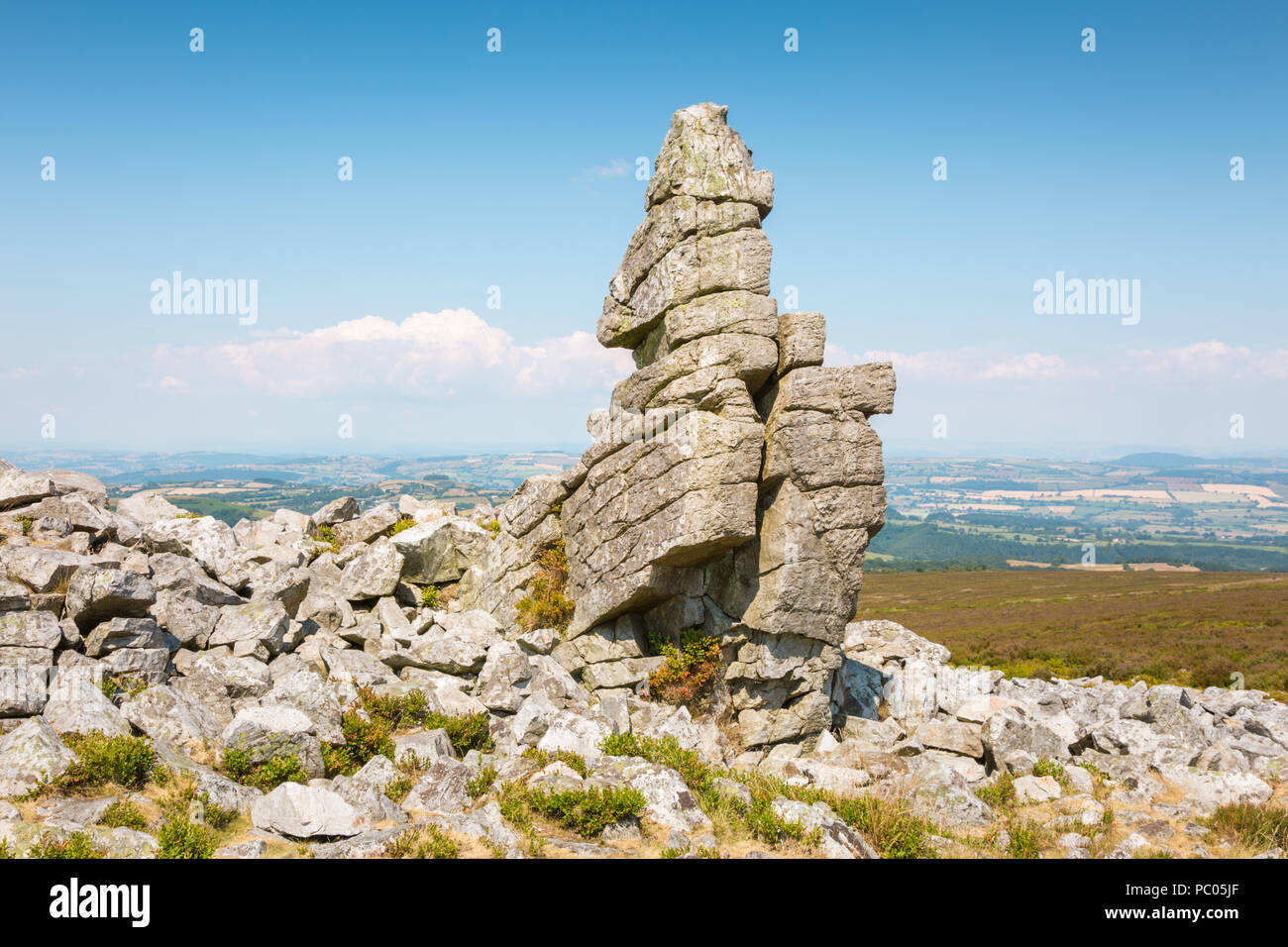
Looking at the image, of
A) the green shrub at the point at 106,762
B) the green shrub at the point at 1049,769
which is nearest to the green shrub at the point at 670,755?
the green shrub at the point at 106,762

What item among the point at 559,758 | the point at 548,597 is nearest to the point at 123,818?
the point at 559,758

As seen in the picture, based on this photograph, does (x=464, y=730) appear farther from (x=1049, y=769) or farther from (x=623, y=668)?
(x=1049, y=769)

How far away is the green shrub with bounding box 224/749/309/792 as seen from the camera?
13891mm

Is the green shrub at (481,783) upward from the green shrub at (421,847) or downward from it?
downward

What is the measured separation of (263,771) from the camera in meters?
14.0

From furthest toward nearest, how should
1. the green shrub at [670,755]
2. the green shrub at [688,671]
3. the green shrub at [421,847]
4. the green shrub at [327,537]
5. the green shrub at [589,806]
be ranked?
the green shrub at [327,537] → the green shrub at [688,671] → the green shrub at [670,755] → the green shrub at [589,806] → the green shrub at [421,847]

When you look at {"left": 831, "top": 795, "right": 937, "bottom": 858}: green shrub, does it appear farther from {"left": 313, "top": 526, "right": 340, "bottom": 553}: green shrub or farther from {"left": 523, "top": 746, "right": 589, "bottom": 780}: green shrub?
{"left": 313, "top": 526, "right": 340, "bottom": 553}: green shrub

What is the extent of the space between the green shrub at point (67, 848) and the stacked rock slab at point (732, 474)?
1520 cm

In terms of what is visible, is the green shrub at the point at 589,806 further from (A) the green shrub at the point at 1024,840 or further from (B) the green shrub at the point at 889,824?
(A) the green shrub at the point at 1024,840

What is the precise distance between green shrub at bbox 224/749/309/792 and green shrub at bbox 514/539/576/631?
11625mm

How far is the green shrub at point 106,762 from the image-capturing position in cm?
1218
